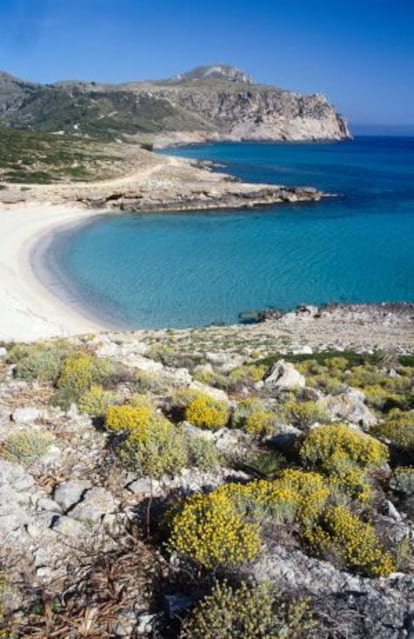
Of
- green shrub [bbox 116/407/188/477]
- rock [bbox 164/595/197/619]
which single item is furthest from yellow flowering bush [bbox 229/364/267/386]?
rock [bbox 164/595/197/619]

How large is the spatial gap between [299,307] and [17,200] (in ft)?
138

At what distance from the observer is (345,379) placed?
15.5m

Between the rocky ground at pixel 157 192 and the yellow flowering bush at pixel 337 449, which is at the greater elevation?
the rocky ground at pixel 157 192

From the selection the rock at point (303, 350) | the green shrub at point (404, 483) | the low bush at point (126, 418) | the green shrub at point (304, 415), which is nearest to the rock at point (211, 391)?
the green shrub at point (304, 415)

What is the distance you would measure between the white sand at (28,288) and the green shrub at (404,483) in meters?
12.9

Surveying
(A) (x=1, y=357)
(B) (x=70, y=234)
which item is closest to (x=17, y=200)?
(B) (x=70, y=234)

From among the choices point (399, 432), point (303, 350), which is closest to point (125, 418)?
point (399, 432)

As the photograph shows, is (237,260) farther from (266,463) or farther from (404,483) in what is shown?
(404,483)

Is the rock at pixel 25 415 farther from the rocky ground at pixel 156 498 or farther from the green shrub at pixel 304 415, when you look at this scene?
the green shrub at pixel 304 415

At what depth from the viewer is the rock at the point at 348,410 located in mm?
10079

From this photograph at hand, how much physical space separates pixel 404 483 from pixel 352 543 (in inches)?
82.6

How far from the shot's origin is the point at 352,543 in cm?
483

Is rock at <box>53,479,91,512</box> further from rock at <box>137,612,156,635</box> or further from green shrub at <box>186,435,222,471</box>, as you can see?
rock at <box>137,612,156,635</box>

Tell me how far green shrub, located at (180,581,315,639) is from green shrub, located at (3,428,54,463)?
3.28 m
